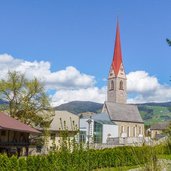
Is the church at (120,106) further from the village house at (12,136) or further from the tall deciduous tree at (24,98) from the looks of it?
the village house at (12,136)

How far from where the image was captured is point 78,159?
46.6 feet

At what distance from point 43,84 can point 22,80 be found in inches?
98.0

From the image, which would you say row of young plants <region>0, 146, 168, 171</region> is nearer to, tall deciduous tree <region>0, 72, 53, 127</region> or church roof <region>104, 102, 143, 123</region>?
tall deciduous tree <region>0, 72, 53, 127</region>

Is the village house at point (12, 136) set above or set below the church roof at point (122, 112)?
below

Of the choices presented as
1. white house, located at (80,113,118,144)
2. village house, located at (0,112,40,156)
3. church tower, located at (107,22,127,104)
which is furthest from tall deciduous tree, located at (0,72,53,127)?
church tower, located at (107,22,127,104)

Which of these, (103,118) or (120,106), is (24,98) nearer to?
(103,118)

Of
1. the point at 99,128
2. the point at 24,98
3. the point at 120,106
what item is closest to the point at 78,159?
the point at 24,98

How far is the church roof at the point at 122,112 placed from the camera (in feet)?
267

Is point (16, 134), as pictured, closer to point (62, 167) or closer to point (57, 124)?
point (62, 167)

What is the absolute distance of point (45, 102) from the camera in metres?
45.8

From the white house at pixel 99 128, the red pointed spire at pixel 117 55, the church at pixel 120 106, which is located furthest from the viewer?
the red pointed spire at pixel 117 55

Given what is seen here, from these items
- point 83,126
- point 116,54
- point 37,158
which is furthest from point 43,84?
point 116,54

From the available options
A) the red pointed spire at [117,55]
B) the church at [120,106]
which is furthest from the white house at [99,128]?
the red pointed spire at [117,55]

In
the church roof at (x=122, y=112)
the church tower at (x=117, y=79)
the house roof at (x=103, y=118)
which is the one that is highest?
the church tower at (x=117, y=79)
